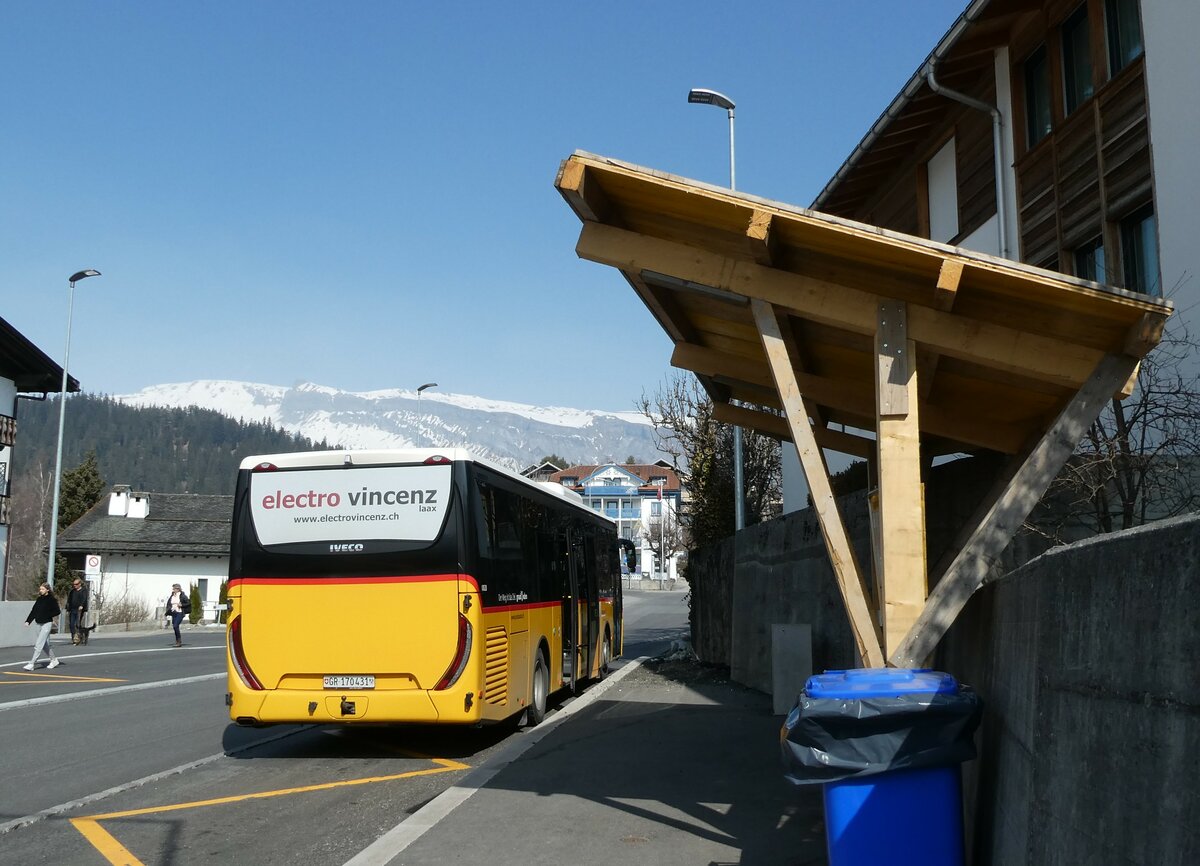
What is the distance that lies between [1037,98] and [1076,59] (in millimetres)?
1192

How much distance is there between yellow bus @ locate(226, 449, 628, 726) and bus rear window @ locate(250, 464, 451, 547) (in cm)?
1

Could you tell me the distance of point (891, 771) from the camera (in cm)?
491

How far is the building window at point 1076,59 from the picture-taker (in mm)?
14492

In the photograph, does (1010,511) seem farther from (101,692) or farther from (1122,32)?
(101,692)

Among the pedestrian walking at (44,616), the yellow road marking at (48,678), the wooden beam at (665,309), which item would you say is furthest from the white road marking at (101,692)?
the wooden beam at (665,309)

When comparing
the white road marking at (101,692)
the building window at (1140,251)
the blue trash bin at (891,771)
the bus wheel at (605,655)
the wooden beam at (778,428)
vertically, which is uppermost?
the building window at (1140,251)

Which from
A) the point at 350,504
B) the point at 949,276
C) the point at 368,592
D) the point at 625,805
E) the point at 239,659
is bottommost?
the point at 625,805

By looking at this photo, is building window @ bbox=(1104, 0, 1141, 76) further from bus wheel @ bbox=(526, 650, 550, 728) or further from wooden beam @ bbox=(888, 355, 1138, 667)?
bus wheel @ bbox=(526, 650, 550, 728)

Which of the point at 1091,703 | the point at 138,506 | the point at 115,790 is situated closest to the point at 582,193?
the point at 1091,703

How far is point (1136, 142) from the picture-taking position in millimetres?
13031

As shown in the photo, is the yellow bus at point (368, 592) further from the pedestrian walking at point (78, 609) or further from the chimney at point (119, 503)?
the chimney at point (119, 503)

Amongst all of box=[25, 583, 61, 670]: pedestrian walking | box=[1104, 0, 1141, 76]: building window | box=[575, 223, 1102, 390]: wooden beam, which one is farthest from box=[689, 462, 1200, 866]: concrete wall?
box=[25, 583, 61, 670]: pedestrian walking

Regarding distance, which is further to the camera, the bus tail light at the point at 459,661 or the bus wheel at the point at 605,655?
the bus wheel at the point at 605,655

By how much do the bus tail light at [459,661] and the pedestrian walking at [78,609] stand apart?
22.1 meters
